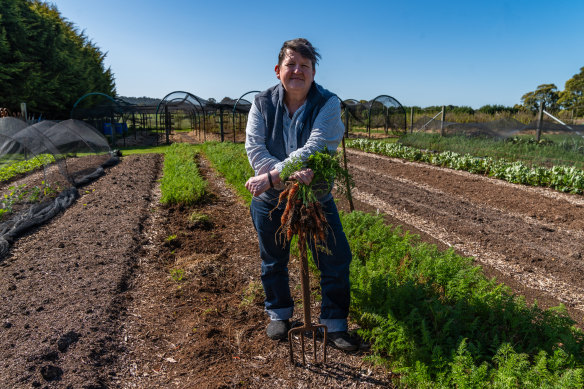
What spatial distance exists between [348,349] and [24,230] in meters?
4.77

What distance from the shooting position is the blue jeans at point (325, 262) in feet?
7.61

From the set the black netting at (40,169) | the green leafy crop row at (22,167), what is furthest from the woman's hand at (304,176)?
the green leafy crop row at (22,167)

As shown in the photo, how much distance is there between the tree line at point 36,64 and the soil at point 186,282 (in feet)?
44.8

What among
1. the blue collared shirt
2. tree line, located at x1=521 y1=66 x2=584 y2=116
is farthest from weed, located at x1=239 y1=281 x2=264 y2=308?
tree line, located at x1=521 y1=66 x2=584 y2=116

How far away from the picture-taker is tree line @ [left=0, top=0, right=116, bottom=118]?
16.5m

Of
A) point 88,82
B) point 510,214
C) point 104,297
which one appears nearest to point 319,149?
point 104,297

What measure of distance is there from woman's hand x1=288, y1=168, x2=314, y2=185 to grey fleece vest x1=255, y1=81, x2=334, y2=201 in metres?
0.26

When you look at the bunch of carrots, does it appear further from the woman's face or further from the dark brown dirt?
the dark brown dirt

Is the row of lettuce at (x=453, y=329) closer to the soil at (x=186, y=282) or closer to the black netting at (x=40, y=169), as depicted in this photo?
the soil at (x=186, y=282)

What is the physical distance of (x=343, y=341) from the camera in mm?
2406

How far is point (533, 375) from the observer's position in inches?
71.2

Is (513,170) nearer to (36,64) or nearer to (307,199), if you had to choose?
(307,199)

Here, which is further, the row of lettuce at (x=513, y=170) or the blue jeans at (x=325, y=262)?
the row of lettuce at (x=513, y=170)

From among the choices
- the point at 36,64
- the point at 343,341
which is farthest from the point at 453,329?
the point at 36,64
